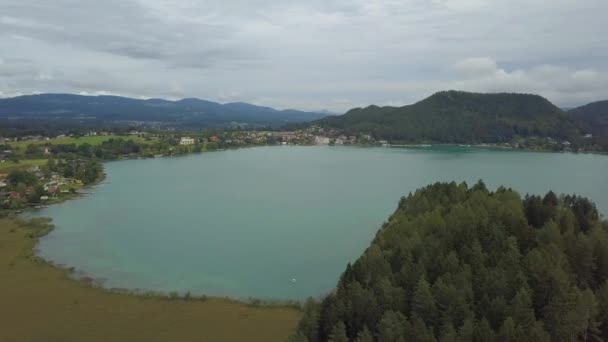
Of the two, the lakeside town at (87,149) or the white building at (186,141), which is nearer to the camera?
the lakeside town at (87,149)

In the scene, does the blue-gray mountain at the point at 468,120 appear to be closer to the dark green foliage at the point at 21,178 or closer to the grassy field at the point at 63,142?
the grassy field at the point at 63,142

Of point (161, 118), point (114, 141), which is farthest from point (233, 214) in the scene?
point (161, 118)

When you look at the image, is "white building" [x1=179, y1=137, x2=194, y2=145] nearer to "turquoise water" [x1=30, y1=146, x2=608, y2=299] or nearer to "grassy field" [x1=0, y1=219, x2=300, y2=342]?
"turquoise water" [x1=30, y1=146, x2=608, y2=299]

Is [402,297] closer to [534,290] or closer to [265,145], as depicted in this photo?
[534,290]

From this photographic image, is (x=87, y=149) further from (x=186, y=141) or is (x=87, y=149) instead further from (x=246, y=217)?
(x=246, y=217)

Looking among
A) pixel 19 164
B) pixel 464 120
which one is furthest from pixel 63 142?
pixel 464 120

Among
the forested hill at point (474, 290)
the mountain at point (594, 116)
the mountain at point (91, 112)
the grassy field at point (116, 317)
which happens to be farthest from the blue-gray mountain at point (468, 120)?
the grassy field at point (116, 317)

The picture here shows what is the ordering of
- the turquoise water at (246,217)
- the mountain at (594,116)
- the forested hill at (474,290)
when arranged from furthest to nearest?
the mountain at (594,116) < the turquoise water at (246,217) < the forested hill at (474,290)
